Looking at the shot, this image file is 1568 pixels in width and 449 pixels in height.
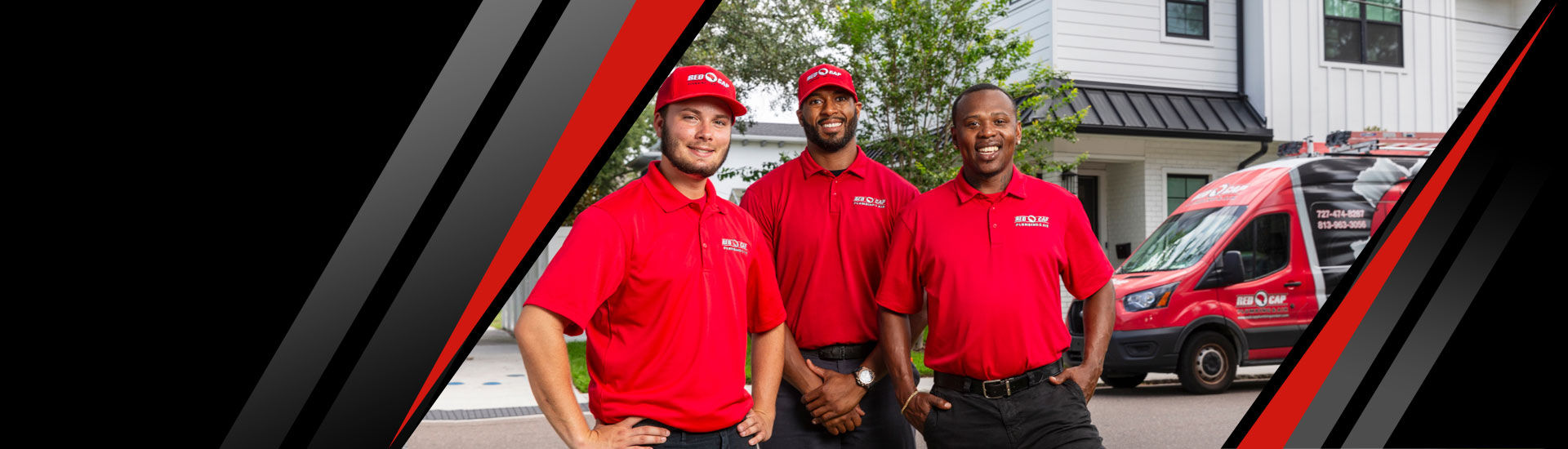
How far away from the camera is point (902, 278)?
3.75 metres

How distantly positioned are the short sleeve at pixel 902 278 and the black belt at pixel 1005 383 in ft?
0.95

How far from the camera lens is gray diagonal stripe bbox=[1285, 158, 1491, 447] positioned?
90.7 inches

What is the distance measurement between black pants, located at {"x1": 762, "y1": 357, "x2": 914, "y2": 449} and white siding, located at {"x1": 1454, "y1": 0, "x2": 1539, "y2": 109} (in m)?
18.3

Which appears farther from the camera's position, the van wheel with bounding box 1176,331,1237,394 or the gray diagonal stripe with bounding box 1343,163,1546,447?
the van wheel with bounding box 1176,331,1237,394

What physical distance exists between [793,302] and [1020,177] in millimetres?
932

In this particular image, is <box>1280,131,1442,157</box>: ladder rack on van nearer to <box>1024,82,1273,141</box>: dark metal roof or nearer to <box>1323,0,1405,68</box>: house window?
<box>1024,82,1273,141</box>: dark metal roof

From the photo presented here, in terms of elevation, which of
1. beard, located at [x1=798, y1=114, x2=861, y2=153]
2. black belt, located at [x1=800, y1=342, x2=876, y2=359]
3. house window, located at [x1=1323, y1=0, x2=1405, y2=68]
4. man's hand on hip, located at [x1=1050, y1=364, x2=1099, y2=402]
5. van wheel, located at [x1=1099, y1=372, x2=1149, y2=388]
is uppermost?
house window, located at [x1=1323, y1=0, x2=1405, y2=68]

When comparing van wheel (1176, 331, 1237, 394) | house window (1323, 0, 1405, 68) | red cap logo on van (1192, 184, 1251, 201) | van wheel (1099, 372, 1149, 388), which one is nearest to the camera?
van wheel (1176, 331, 1237, 394)

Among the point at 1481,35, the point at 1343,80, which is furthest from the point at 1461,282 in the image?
the point at 1481,35

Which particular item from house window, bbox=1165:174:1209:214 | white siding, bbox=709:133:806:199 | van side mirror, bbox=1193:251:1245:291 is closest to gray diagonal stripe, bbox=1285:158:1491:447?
van side mirror, bbox=1193:251:1245:291

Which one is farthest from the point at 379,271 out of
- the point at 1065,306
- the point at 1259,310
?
the point at 1065,306

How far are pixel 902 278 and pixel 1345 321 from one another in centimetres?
158

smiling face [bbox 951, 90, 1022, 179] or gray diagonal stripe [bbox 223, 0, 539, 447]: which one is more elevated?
smiling face [bbox 951, 90, 1022, 179]

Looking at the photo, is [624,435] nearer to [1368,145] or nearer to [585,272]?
[585,272]
